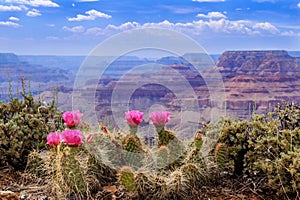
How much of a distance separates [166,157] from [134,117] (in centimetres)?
49

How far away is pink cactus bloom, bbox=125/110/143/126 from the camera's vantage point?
3627 millimetres

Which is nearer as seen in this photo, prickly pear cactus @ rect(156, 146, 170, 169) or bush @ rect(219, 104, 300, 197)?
bush @ rect(219, 104, 300, 197)

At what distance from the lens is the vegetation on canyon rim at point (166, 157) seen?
3.27 meters

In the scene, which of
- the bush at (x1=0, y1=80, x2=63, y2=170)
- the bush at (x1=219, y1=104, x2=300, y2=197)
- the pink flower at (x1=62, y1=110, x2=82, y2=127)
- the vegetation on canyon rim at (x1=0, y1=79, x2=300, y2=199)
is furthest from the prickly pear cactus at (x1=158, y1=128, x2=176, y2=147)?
the bush at (x1=0, y1=80, x2=63, y2=170)

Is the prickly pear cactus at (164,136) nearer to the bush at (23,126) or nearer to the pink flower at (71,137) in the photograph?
the pink flower at (71,137)

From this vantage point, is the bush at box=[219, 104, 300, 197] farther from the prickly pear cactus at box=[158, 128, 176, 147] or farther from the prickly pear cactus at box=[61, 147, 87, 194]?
the prickly pear cactus at box=[61, 147, 87, 194]

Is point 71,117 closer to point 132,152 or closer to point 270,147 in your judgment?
point 132,152

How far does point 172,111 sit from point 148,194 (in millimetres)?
1198

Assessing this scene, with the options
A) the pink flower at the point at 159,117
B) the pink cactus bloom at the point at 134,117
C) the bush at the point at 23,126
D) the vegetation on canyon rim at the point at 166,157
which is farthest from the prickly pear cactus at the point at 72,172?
the bush at the point at 23,126

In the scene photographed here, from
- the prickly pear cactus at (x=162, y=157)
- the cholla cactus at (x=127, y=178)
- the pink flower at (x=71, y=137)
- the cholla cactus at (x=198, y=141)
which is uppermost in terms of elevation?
the pink flower at (x=71, y=137)

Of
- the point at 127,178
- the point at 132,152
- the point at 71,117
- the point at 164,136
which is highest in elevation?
the point at 71,117

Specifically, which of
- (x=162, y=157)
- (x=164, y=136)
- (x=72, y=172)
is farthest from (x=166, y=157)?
(x=72, y=172)

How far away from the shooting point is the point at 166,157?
350cm

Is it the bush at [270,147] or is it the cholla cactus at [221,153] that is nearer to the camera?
the bush at [270,147]
